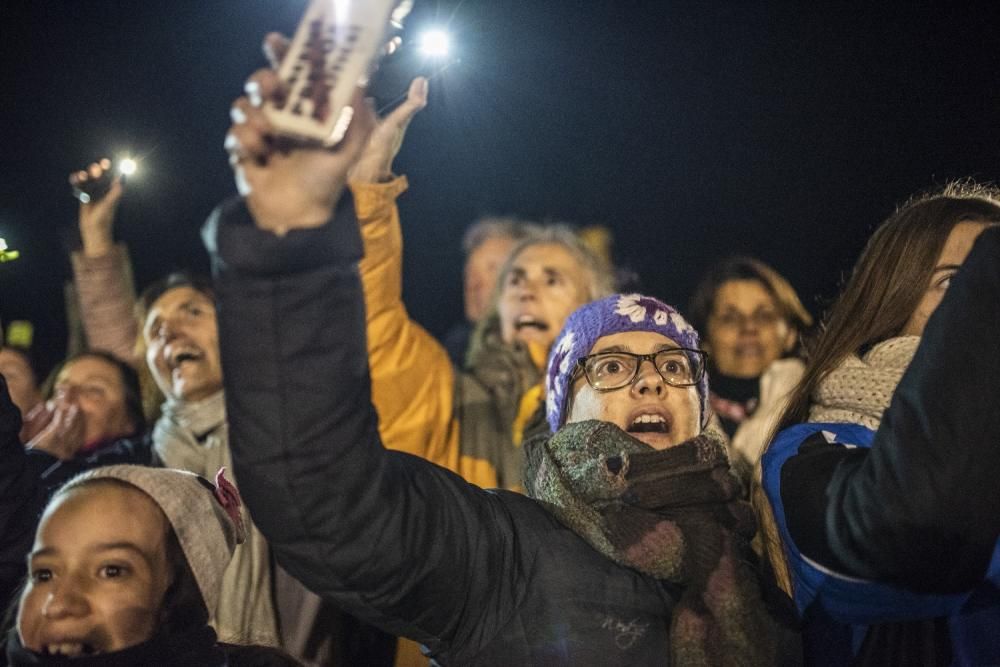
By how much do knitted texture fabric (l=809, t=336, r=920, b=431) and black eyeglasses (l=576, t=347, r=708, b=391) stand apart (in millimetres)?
430

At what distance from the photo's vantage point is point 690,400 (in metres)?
2.67

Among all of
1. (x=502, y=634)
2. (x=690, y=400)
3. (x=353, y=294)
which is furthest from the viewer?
(x=690, y=400)

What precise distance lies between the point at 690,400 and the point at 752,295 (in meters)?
2.45

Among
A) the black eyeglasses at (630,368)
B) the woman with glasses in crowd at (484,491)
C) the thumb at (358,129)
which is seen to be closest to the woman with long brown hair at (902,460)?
the woman with glasses in crowd at (484,491)

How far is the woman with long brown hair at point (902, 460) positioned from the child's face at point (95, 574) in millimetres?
1359

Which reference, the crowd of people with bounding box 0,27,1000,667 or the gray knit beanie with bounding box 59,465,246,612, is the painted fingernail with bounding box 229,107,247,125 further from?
the gray knit beanie with bounding box 59,465,246,612

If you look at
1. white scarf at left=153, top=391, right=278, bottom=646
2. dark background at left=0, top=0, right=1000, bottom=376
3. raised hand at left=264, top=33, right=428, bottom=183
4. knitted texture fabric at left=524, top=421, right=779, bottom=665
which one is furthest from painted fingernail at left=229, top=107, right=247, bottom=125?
dark background at left=0, top=0, right=1000, bottom=376

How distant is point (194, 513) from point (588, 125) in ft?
18.2

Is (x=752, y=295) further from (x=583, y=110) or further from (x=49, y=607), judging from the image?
(x=49, y=607)

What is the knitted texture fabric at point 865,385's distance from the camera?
214 centimetres

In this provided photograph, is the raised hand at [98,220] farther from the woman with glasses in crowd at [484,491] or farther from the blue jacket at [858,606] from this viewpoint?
the blue jacket at [858,606]

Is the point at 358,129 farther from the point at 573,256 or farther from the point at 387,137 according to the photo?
the point at 573,256

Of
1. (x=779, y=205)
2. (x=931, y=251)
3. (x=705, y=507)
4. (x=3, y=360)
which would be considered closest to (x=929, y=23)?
(x=779, y=205)

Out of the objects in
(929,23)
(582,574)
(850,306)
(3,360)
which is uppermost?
(929,23)
